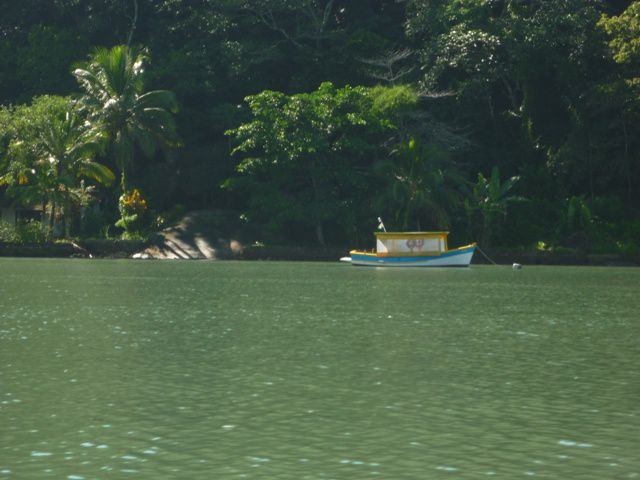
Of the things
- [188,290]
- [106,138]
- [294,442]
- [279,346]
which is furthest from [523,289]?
[106,138]

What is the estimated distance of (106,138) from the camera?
59.2m

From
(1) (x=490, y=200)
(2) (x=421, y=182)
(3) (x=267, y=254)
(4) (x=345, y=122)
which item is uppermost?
(4) (x=345, y=122)

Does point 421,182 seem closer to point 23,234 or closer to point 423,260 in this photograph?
point 423,260

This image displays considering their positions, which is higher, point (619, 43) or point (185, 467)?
point (619, 43)

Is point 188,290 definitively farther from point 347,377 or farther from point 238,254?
point 238,254

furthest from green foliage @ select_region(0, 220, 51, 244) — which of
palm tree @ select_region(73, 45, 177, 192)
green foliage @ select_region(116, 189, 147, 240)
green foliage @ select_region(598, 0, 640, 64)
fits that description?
green foliage @ select_region(598, 0, 640, 64)

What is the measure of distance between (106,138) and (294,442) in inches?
2029

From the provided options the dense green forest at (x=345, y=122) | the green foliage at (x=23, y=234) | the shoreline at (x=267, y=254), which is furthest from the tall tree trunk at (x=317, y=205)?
the green foliage at (x=23, y=234)

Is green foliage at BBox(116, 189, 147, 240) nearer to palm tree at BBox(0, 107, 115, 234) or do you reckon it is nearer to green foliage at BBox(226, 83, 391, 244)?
palm tree at BBox(0, 107, 115, 234)

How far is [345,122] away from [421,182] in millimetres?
5544

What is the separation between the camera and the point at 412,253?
5281 centimetres

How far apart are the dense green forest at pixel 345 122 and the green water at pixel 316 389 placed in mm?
28535

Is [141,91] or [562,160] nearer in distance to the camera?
[562,160]

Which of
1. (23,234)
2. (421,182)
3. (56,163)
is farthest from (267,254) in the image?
(23,234)
